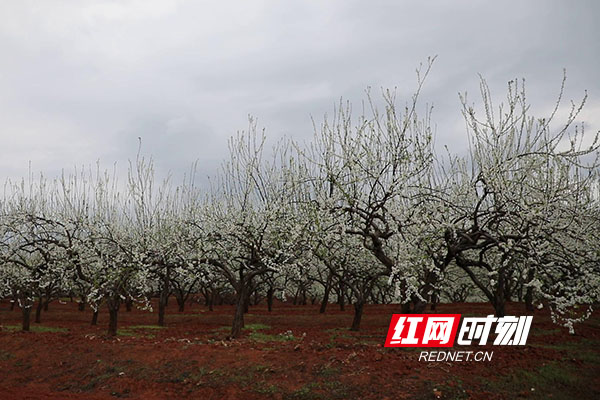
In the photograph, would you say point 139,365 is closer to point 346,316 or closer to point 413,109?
point 413,109

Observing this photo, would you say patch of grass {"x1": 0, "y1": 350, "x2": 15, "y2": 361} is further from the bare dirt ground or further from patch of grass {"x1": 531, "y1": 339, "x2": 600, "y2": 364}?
patch of grass {"x1": 531, "y1": 339, "x2": 600, "y2": 364}

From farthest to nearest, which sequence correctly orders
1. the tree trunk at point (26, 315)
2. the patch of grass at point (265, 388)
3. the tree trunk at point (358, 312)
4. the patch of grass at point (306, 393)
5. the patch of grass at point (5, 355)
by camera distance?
the tree trunk at point (26, 315)
the tree trunk at point (358, 312)
the patch of grass at point (5, 355)
the patch of grass at point (265, 388)
the patch of grass at point (306, 393)

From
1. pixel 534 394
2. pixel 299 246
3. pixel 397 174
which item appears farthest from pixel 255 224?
pixel 534 394

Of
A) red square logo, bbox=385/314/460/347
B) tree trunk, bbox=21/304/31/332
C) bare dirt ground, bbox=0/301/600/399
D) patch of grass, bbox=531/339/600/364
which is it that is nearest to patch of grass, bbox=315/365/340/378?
bare dirt ground, bbox=0/301/600/399

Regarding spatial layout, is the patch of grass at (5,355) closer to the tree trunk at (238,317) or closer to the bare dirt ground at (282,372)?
the bare dirt ground at (282,372)

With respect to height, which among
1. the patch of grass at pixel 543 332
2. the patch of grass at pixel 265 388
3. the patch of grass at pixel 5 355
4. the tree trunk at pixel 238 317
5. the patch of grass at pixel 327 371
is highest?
the tree trunk at pixel 238 317

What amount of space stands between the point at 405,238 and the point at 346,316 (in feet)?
65.6

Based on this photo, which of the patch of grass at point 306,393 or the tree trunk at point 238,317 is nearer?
the patch of grass at point 306,393

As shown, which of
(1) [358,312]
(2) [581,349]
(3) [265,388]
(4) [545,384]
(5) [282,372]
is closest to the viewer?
(4) [545,384]

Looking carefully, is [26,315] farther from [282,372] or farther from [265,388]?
[265,388]

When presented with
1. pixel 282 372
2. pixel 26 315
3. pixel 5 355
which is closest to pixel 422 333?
pixel 282 372

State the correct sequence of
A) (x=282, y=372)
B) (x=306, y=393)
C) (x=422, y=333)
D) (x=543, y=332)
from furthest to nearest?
(x=543, y=332) → (x=422, y=333) → (x=282, y=372) → (x=306, y=393)

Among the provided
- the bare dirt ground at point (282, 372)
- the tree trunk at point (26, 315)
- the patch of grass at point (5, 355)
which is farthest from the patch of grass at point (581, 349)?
the tree trunk at point (26, 315)

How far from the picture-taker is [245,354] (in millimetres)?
15484
